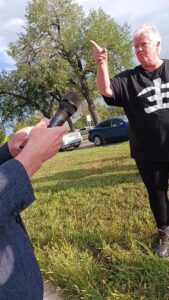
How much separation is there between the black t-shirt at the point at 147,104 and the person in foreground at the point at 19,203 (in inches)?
75.4

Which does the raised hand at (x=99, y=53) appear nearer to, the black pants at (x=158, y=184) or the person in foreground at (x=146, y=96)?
the person in foreground at (x=146, y=96)

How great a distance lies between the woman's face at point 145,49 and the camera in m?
3.63

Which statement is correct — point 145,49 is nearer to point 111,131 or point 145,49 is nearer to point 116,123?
point 111,131

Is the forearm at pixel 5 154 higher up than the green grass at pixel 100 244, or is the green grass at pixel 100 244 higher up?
the forearm at pixel 5 154

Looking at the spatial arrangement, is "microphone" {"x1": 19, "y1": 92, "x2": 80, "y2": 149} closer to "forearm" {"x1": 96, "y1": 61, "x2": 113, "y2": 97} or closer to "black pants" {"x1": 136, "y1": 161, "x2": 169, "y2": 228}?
"forearm" {"x1": 96, "y1": 61, "x2": 113, "y2": 97}

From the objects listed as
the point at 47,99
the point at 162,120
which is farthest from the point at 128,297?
the point at 47,99

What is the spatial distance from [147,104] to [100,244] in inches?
57.1

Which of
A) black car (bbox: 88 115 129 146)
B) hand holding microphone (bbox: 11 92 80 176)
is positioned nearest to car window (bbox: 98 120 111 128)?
black car (bbox: 88 115 129 146)

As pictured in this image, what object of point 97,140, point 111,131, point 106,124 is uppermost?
point 106,124

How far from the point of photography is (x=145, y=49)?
364 cm

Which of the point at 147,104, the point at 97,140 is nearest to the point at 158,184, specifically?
the point at 147,104

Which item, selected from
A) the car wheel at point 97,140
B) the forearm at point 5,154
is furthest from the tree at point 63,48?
the forearm at point 5,154

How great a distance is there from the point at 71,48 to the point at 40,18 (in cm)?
395

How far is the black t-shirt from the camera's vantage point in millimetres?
3619
